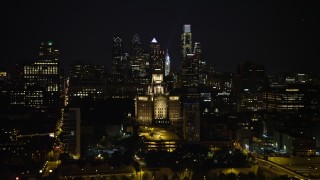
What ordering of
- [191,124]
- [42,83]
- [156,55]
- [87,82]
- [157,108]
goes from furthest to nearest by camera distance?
[156,55] → [87,82] → [42,83] → [157,108] → [191,124]

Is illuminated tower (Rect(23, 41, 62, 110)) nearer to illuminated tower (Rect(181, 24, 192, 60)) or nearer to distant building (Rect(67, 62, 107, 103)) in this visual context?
distant building (Rect(67, 62, 107, 103))

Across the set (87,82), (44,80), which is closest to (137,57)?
(87,82)

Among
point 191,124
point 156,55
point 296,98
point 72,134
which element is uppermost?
point 156,55

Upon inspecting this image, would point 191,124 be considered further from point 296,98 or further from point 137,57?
point 137,57

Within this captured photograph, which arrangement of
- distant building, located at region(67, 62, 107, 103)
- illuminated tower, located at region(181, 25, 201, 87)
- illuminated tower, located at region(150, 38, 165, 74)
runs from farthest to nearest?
illuminated tower, located at region(150, 38, 165, 74) < illuminated tower, located at region(181, 25, 201, 87) < distant building, located at region(67, 62, 107, 103)

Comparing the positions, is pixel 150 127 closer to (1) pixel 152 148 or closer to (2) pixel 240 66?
(1) pixel 152 148

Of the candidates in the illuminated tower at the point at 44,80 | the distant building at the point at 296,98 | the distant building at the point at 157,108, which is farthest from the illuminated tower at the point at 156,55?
the distant building at the point at 296,98

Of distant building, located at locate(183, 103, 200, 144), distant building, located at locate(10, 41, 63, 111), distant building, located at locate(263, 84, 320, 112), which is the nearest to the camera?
distant building, located at locate(183, 103, 200, 144)

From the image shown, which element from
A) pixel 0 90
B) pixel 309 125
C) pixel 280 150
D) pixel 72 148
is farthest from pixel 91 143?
pixel 0 90

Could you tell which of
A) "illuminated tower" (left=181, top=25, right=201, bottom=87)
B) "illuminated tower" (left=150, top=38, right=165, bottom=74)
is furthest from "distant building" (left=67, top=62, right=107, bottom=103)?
"illuminated tower" (left=181, top=25, right=201, bottom=87)

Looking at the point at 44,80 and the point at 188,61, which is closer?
the point at 44,80
